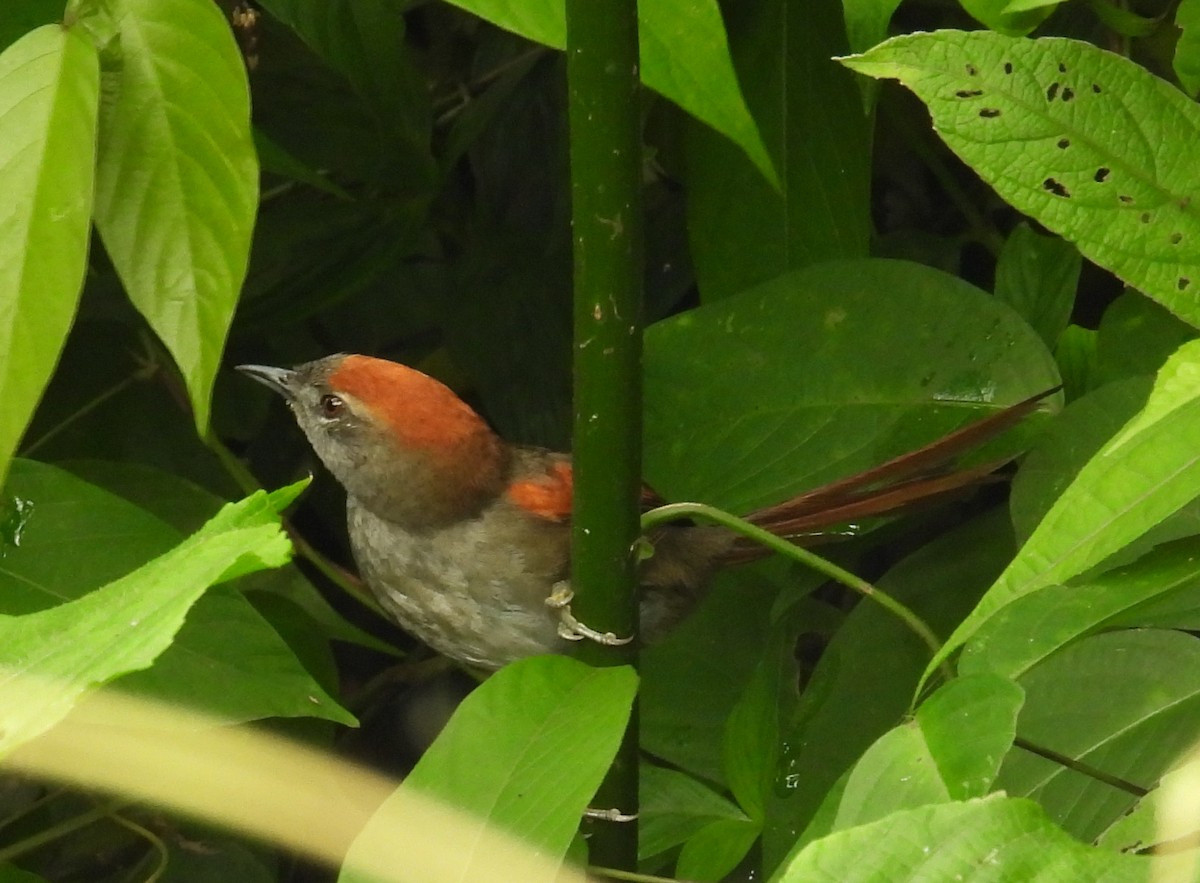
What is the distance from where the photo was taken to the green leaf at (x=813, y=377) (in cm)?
128

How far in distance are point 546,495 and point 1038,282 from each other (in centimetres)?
57

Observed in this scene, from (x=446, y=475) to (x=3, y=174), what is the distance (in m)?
0.76

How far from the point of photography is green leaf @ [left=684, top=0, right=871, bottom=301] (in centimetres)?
137

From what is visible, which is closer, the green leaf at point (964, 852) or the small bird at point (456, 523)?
the green leaf at point (964, 852)

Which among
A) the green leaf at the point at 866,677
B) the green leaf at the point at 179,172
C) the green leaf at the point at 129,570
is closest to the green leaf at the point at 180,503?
the green leaf at the point at 129,570

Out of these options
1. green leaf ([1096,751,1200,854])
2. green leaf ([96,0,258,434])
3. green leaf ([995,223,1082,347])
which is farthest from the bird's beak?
green leaf ([1096,751,1200,854])

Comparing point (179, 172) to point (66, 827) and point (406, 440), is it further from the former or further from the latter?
point (66, 827)

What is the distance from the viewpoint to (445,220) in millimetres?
1883

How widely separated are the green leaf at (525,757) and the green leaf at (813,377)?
0.42m

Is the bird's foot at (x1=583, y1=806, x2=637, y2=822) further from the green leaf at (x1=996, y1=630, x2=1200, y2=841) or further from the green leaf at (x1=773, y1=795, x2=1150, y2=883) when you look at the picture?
the green leaf at (x1=773, y1=795, x2=1150, y2=883)

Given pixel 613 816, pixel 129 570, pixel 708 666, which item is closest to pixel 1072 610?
pixel 613 816

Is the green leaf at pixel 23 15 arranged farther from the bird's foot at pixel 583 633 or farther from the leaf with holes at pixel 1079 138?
the leaf with holes at pixel 1079 138

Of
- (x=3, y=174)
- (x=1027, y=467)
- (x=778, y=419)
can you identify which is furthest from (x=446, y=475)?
(x=3, y=174)

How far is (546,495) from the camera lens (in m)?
1.57
